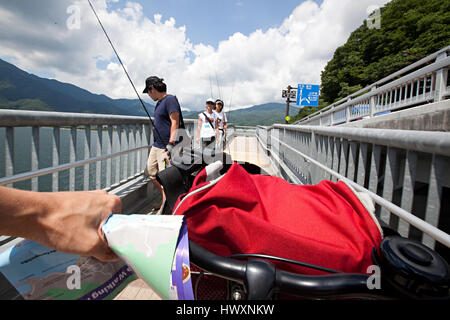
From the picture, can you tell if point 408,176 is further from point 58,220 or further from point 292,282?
point 58,220

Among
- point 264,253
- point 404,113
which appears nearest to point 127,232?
point 264,253

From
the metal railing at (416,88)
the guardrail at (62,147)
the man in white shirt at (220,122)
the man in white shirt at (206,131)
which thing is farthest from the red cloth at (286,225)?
the man in white shirt at (220,122)

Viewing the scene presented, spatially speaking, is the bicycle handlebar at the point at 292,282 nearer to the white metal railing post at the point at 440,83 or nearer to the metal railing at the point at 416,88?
the metal railing at the point at 416,88

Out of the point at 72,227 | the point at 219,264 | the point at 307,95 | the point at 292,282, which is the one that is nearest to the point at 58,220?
the point at 72,227

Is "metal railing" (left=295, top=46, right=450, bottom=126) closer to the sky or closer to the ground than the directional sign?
closer to the ground

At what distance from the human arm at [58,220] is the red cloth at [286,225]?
33cm

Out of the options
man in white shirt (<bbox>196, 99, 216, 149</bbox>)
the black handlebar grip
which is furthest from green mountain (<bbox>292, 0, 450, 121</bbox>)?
the black handlebar grip

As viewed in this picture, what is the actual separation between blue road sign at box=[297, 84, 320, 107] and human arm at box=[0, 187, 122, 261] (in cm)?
3117

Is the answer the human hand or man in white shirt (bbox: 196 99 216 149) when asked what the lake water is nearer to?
the human hand

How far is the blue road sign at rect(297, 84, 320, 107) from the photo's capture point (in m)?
29.6

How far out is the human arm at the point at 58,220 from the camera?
675mm

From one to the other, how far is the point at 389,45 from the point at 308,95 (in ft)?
42.7
